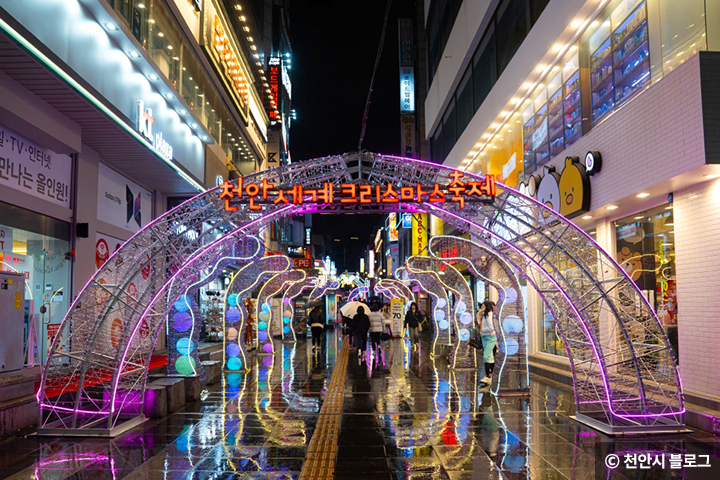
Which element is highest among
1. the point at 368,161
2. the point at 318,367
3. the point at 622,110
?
the point at 622,110

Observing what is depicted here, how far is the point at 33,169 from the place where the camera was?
11.5m

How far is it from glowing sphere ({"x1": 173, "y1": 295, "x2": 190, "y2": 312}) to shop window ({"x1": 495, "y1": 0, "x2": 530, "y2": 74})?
11.2m

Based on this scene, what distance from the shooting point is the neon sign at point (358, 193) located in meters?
9.34

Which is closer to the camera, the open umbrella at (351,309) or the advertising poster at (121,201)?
the advertising poster at (121,201)

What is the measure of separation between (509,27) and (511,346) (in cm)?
1032

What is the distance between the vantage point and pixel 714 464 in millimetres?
6770

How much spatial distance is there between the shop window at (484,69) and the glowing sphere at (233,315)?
11.2m

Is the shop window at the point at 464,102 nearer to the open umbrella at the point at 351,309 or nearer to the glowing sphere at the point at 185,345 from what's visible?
the open umbrella at the point at 351,309

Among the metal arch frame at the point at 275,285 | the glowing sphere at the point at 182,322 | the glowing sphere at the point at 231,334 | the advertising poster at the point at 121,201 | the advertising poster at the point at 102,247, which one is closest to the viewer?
the glowing sphere at the point at 182,322

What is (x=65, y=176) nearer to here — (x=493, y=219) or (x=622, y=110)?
(x=493, y=219)

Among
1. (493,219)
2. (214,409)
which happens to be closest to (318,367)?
(214,409)

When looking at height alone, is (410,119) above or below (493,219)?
above

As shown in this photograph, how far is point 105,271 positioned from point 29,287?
3.72 m

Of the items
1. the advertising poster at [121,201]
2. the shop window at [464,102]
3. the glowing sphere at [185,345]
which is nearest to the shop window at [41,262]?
the advertising poster at [121,201]
